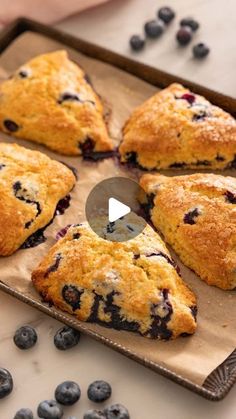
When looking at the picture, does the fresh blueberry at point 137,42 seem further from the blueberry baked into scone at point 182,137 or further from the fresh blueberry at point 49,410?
the fresh blueberry at point 49,410

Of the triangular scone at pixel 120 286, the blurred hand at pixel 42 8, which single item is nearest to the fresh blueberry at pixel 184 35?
the blurred hand at pixel 42 8

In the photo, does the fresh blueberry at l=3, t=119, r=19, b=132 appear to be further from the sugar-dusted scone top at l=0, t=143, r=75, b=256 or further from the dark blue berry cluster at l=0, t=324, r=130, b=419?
the dark blue berry cluster at l=0, t=324, r=130, b=419

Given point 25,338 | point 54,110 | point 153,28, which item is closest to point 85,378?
point 25,338

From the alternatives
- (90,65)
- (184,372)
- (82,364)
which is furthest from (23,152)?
(184,372)

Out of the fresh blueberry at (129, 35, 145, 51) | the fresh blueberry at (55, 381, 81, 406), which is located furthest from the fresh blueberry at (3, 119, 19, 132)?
the fresh blueberry at (55, 381, 81, 406)
